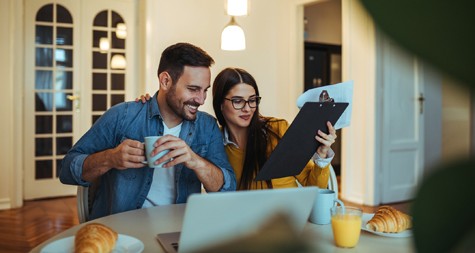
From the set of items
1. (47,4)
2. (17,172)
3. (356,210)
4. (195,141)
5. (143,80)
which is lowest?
(17,172)

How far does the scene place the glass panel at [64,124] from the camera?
4637mm

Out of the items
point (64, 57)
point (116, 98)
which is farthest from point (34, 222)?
point (64, 57)

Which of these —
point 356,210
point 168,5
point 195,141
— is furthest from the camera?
point 168,5

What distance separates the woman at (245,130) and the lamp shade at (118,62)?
3.07 metres

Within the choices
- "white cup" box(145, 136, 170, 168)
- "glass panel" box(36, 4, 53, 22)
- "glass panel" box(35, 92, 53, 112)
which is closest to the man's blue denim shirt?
"white cup" box(145, 136, 170, 168)

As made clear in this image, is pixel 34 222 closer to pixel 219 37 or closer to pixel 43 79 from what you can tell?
pixel 43 79

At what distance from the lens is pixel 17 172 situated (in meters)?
4.25

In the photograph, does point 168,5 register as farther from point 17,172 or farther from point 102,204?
point 102,204

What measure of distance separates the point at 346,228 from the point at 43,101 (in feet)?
13.7

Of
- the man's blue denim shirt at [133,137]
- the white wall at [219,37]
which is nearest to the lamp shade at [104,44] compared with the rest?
the white wall at [219,37]

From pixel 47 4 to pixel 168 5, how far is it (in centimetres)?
116

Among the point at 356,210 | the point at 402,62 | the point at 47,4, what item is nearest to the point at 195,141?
the point at 356,210

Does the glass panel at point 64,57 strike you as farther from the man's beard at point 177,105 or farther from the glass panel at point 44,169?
the man's beard at point 177,105

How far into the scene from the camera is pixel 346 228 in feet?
3.33
